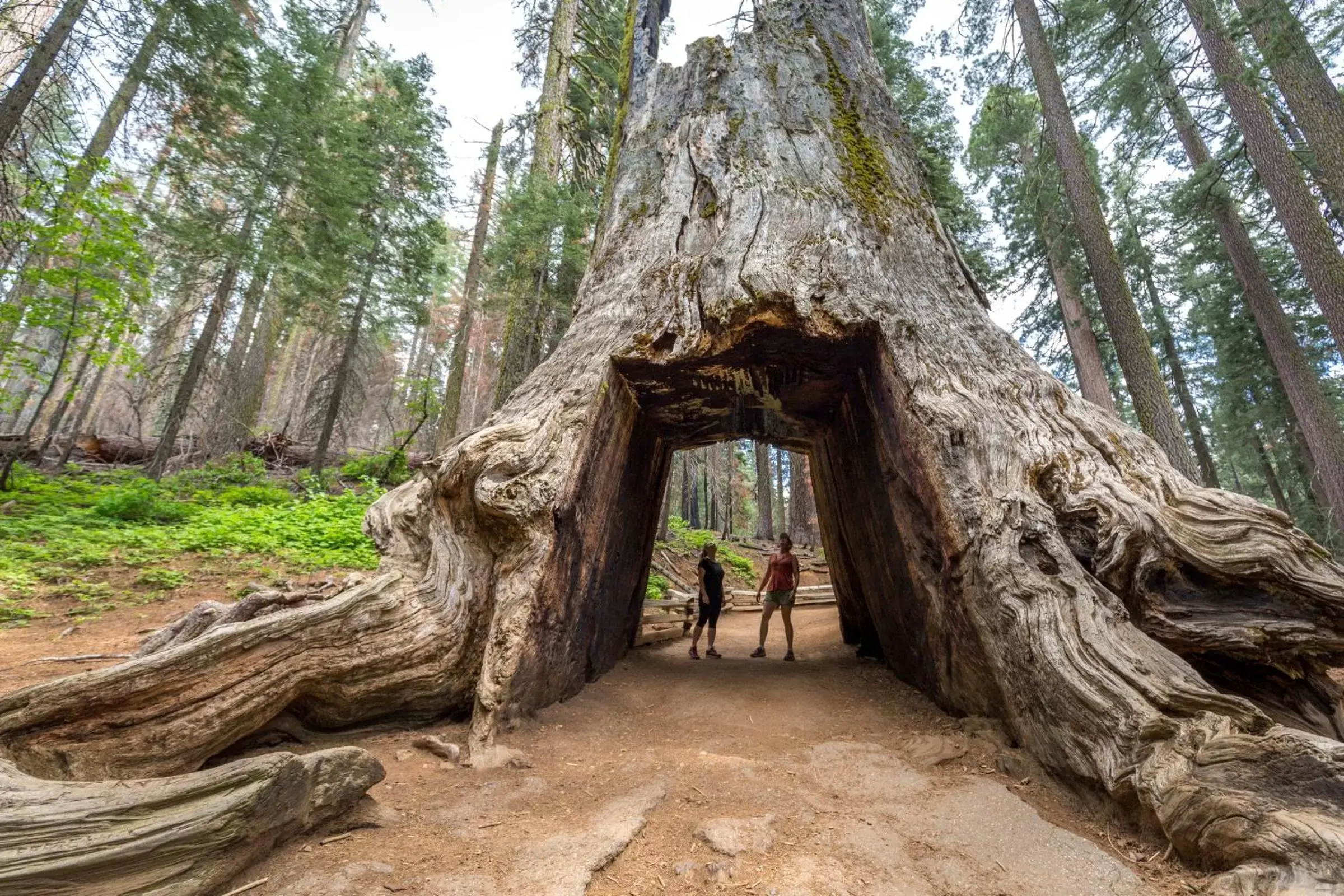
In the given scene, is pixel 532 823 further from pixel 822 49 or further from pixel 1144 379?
pixel 1144 379

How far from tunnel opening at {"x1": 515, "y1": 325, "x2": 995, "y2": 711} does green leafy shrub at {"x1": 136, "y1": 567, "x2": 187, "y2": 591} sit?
5.48m

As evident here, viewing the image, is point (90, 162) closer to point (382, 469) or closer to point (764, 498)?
point (382, 469)

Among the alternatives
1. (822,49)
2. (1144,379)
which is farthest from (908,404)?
(1144,379)

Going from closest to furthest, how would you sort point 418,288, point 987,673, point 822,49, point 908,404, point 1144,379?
point 987,673
point 908,404
point 822,49
point 1144,379
point 418,288

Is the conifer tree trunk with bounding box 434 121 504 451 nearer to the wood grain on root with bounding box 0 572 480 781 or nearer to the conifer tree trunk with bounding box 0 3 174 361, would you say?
the conifer tree trunk with bounding box 0 3 174 361

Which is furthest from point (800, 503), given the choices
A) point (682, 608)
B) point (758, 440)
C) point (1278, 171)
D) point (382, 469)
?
point (1278, 171)

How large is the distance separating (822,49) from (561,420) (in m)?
7.23

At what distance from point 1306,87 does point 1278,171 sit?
1148mm

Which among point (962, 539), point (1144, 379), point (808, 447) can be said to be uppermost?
point (1144, 379)

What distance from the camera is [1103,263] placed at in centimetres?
980

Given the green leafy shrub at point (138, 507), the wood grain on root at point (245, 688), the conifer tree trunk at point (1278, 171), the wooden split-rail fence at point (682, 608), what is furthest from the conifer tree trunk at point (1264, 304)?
the green leafy shrub at point (138, 507)

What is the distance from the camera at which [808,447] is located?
8344 millimetres

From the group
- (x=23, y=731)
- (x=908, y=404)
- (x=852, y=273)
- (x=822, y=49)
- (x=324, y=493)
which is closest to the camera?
(x=23, y=731)

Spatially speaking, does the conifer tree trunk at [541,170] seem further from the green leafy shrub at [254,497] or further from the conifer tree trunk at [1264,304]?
the conifer tree trunk at [1264,304]
